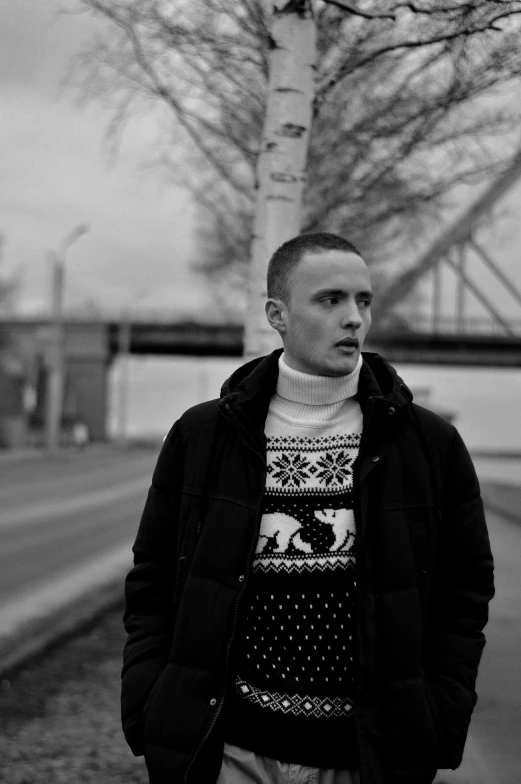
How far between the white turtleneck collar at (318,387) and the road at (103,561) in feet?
7.63

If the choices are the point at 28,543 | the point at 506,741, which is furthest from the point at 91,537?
the point at 506,741

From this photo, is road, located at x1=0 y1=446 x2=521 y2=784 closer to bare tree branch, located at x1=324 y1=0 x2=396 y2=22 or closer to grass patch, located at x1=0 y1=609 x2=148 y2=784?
grass patch, located at x1=0 y1=609 x2=148 y2=784

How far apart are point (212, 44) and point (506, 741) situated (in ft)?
17.3

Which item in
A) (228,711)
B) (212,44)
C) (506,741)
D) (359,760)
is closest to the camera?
(359,760)

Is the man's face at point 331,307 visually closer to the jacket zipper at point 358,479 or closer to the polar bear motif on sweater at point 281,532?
the jacket zipper at point 358,479

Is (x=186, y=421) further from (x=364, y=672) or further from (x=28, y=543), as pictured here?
(x=28, y=543)

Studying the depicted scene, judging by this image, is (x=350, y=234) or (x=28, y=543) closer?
(x=28, y=543)

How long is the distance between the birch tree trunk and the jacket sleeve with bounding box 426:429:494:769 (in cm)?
290

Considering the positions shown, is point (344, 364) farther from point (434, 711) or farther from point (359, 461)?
point (434, 711)

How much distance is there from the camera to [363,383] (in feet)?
7.90

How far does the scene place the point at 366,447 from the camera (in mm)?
2260

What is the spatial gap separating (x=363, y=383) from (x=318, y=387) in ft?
0.41

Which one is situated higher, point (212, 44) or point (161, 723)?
point (212, 44)

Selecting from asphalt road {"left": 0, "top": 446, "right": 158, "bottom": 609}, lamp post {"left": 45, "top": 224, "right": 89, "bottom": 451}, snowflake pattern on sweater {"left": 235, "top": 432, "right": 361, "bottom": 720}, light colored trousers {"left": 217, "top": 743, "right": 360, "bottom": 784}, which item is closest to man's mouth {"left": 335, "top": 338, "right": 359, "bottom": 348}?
snowflake pattern on sweater {"left": 235, "top": 432, "right": 361, "bottom": 720}
